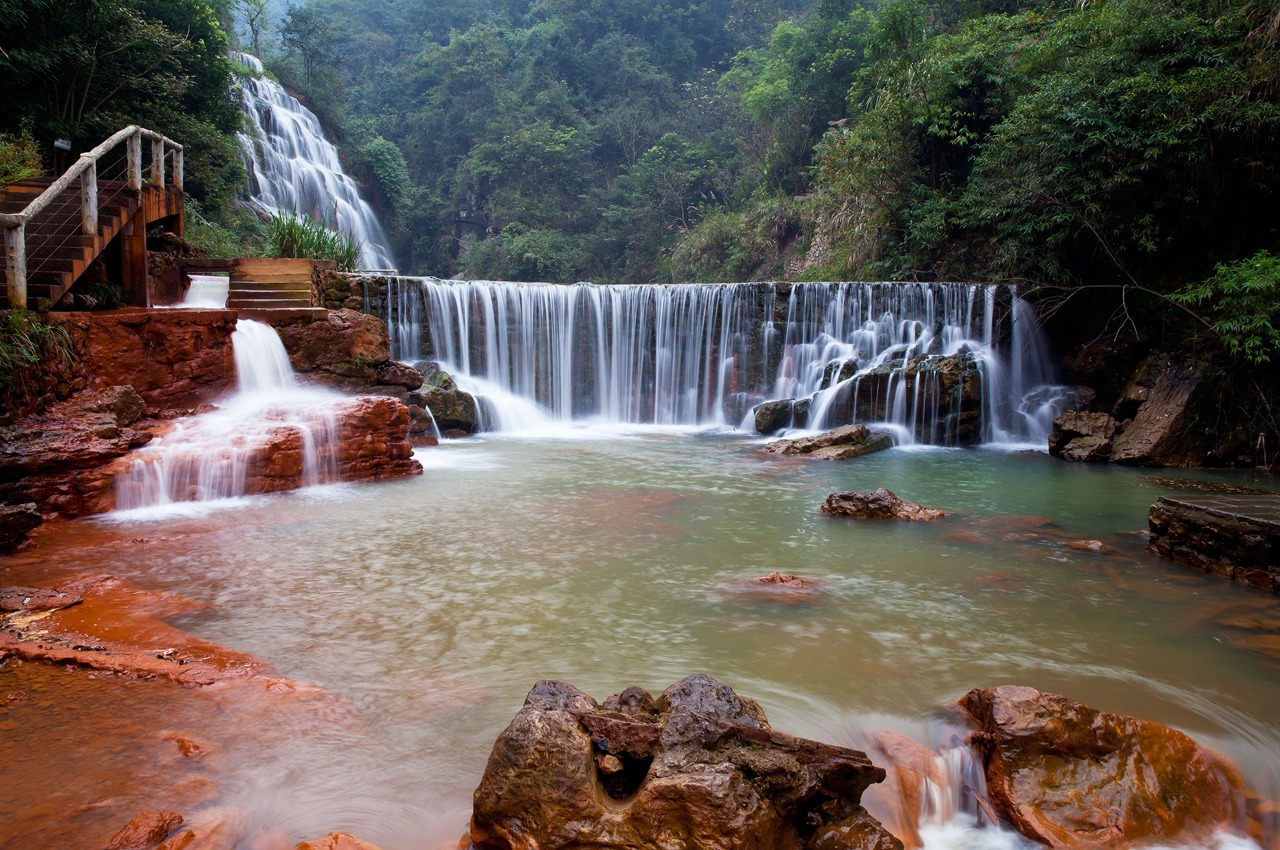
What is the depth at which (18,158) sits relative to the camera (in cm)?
1138

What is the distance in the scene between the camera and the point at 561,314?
17656 millimetres

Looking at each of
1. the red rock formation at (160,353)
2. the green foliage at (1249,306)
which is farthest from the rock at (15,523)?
the green foliage at (1249,306)

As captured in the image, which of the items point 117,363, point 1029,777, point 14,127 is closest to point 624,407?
point 117,363

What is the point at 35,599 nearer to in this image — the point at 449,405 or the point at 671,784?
the point at 671,784

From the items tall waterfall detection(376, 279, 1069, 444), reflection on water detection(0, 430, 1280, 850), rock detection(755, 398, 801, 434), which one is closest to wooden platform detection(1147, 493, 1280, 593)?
reflection on water detection(0, 430, 1280, 850)

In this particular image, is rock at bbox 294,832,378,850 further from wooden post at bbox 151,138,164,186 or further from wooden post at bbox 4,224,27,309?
wooden post at bbox 151,138,164,186

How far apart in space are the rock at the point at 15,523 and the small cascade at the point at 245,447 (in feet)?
4.01

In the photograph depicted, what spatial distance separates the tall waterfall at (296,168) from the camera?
78.1 ft

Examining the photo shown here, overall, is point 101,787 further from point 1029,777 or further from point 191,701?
point 1029,777

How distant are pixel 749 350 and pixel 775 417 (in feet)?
8.71

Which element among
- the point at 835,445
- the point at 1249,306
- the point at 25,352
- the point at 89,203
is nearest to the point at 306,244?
the point at 89,203

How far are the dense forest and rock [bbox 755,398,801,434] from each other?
4964 mm

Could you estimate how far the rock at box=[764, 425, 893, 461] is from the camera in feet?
38.7

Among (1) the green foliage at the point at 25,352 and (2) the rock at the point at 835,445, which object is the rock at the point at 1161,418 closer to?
(2) the rock at the point at 835,445
